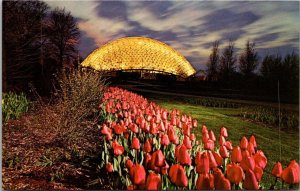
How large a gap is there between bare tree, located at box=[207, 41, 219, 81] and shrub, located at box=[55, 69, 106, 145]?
4.49ft

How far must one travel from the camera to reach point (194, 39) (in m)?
4.11

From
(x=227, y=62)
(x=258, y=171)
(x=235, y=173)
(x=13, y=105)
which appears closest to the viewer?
(x=235, y=173)

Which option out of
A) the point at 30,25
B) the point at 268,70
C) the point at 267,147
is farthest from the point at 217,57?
the point at 30,25

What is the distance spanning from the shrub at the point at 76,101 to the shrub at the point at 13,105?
0.50 meters

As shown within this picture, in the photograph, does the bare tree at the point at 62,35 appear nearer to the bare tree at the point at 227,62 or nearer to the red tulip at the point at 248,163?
the bare tree at the point at 227,62

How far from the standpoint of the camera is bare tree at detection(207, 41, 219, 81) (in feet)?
13.7

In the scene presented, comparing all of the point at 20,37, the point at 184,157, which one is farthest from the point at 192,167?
the point at 20,37

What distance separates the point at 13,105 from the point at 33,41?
1124mm

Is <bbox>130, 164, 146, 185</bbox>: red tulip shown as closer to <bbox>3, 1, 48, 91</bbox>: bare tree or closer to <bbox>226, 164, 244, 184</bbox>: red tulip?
<bbox>226, 164, 244, 184</bbox>: red tulip

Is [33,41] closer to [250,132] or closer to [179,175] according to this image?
[250,132]

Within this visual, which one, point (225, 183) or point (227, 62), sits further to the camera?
point (227, 62)

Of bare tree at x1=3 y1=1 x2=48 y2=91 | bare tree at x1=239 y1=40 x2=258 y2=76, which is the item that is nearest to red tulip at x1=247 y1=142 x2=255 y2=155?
bare tree at x1=239 y1=40 x2=258 y2=76

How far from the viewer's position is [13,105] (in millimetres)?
4891

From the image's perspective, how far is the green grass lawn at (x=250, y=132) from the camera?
3639 millimetres
